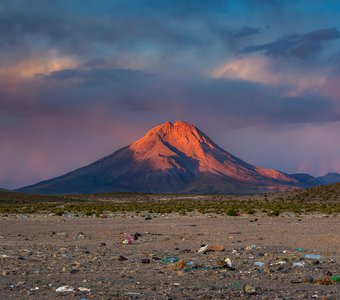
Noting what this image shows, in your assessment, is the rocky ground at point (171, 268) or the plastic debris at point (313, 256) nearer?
the rocky ground at point (171, 268)

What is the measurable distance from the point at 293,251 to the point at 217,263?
4.22 m

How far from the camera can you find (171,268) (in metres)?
15.7

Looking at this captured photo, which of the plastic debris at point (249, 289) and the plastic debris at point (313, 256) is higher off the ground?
the plastic debris at point (313, 256)

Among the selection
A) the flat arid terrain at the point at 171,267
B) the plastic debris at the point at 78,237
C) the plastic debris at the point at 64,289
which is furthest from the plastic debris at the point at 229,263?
the plastic debris at the point at 78,237

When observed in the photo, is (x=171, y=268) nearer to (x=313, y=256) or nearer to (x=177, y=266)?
(x=177, y=266)

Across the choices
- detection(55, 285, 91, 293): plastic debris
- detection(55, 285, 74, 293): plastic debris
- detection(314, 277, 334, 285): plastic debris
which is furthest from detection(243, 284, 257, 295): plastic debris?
detection(55, 285, 74, 293): plastic debris

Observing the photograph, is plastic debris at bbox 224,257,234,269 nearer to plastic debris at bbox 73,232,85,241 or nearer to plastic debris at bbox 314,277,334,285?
plastic debris at bbox 314,277,334,285

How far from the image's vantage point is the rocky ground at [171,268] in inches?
496

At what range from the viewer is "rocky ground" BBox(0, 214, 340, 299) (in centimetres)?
1260

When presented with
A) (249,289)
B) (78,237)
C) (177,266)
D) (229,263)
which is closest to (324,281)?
(249,289)

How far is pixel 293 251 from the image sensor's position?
20.0 meters

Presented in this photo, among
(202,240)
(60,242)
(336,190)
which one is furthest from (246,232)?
(336,190)

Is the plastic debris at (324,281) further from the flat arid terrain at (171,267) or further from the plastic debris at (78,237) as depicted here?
the plastic debris at (78,237)

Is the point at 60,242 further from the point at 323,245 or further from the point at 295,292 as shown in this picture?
the point at 295,292
